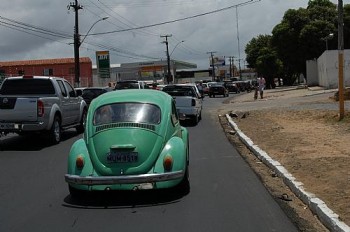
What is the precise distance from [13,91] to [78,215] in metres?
9.00

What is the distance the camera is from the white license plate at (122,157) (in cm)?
770

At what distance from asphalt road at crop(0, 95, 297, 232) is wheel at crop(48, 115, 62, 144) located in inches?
149

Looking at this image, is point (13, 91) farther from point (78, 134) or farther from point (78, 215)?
point (78, 215)

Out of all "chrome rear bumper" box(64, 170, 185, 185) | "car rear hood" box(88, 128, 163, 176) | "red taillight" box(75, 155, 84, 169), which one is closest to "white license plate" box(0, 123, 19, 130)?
"car rear hood" box(88, 128, 163, 176)

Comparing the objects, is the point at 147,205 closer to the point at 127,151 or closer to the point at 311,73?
the point at 127,151

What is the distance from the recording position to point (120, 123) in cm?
830

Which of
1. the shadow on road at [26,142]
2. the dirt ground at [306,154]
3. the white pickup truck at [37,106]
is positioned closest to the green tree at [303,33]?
the dirt ground at [306,154]

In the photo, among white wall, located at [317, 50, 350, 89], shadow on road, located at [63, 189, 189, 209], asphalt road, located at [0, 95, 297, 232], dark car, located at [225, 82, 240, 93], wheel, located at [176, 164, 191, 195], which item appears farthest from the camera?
dark car, located at [225, 82, 240, 93]

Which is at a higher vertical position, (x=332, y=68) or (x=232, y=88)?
(x=332, y=68)

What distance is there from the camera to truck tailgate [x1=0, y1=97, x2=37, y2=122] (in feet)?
47.4

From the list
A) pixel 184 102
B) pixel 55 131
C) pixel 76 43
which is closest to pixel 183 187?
pixel 55 131

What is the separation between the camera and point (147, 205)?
7719 mm

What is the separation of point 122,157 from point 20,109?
763 centimetres

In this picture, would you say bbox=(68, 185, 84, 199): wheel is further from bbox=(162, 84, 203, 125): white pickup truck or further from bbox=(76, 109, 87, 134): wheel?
bbox=(162, 84, 203, 125): white pickup truck
